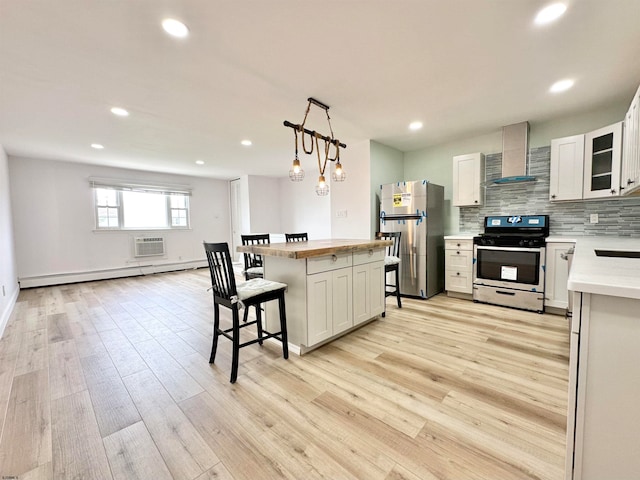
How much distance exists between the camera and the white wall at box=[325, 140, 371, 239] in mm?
4367

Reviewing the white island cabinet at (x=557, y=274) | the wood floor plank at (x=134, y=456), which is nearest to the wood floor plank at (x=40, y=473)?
the wood floor plank at (x=134, y=456)

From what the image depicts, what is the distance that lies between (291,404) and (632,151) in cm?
337

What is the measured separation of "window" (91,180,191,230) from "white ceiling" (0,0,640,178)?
6.70 feet

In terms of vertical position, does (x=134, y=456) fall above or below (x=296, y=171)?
A: below

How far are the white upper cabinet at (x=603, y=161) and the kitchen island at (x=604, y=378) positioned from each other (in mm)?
2701

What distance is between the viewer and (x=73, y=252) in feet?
18.1

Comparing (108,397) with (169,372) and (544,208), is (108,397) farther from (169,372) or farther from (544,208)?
(544,208)

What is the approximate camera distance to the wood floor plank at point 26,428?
1339mm

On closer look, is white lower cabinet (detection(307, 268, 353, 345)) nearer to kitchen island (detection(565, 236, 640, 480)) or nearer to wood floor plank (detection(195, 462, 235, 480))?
wood floor plank (detection(195, 462, 235, 480))

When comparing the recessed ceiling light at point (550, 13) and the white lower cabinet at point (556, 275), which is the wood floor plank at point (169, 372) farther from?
the white lower cabinet at point (556, 275)

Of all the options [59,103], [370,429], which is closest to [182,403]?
[370,429]

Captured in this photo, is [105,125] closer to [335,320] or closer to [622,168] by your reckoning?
[335,320]

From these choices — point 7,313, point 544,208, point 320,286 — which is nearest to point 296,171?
point 320,286

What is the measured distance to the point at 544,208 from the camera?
365 centimetres
